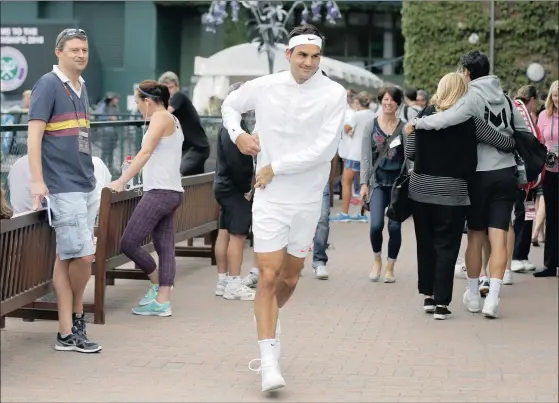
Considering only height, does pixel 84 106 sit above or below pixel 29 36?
below

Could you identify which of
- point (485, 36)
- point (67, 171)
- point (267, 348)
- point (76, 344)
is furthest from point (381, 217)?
point (485, 36)

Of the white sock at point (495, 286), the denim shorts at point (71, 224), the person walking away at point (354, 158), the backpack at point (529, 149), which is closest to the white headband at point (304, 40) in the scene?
the denim shorts at point (71, 224)

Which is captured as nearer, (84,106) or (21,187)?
(84,106)

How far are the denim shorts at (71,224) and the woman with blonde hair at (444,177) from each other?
9.13 feet

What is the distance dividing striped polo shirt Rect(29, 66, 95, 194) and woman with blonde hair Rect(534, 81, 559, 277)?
5456 mm

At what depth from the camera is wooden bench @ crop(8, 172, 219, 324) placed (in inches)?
359

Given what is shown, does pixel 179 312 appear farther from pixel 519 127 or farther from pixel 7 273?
pixel 519 127

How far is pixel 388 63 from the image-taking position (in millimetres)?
47469

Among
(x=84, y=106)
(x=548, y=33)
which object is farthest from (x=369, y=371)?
(x=548, y=33)

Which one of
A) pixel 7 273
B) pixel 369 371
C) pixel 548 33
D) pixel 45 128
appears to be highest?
pixel 548 33

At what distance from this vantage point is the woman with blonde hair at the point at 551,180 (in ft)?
39.5

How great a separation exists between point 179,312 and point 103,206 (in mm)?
1175

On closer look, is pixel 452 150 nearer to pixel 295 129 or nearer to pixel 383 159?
pixel 383 159

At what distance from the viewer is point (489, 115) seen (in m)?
9.59
